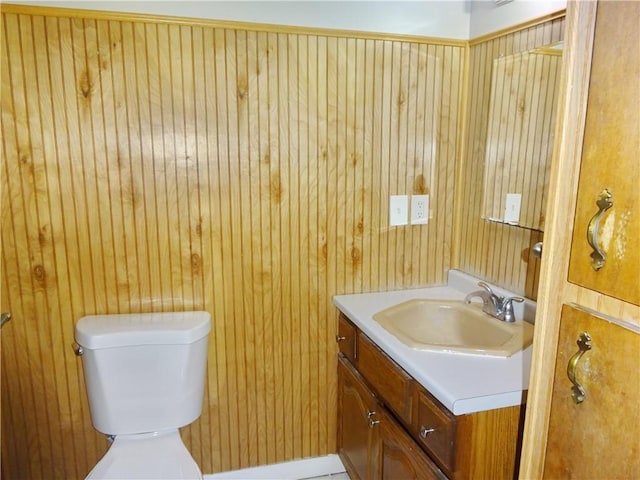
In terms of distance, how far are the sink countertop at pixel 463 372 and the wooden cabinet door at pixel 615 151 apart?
544 millimetres

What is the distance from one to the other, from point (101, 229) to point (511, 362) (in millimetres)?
1462

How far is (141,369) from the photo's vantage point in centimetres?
165

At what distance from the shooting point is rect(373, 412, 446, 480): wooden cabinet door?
1295 mm

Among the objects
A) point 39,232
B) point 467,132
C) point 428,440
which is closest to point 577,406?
point 428,440

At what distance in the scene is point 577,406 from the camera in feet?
2.51

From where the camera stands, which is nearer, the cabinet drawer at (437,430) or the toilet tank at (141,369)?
the cabinet drawer at (437,430)

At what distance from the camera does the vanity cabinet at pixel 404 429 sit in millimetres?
1177

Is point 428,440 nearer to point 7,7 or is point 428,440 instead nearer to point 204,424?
point 204,424

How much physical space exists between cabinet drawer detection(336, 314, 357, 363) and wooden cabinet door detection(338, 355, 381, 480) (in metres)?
0.05

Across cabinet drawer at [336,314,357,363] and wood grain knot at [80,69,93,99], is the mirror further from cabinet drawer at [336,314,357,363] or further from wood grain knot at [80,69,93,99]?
wood grain knot at [80,69,93,99]

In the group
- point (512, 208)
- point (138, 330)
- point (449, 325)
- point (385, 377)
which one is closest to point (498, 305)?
point (449, 325)

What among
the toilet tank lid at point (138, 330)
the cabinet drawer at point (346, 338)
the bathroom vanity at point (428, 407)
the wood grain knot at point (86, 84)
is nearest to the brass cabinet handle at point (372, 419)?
the bathroom vanity at point (428, 407)

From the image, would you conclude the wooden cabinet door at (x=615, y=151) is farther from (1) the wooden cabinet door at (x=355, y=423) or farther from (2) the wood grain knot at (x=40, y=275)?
(2) the wood grain knot at (x=40, y=275)

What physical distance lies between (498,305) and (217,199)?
3.63 feet
